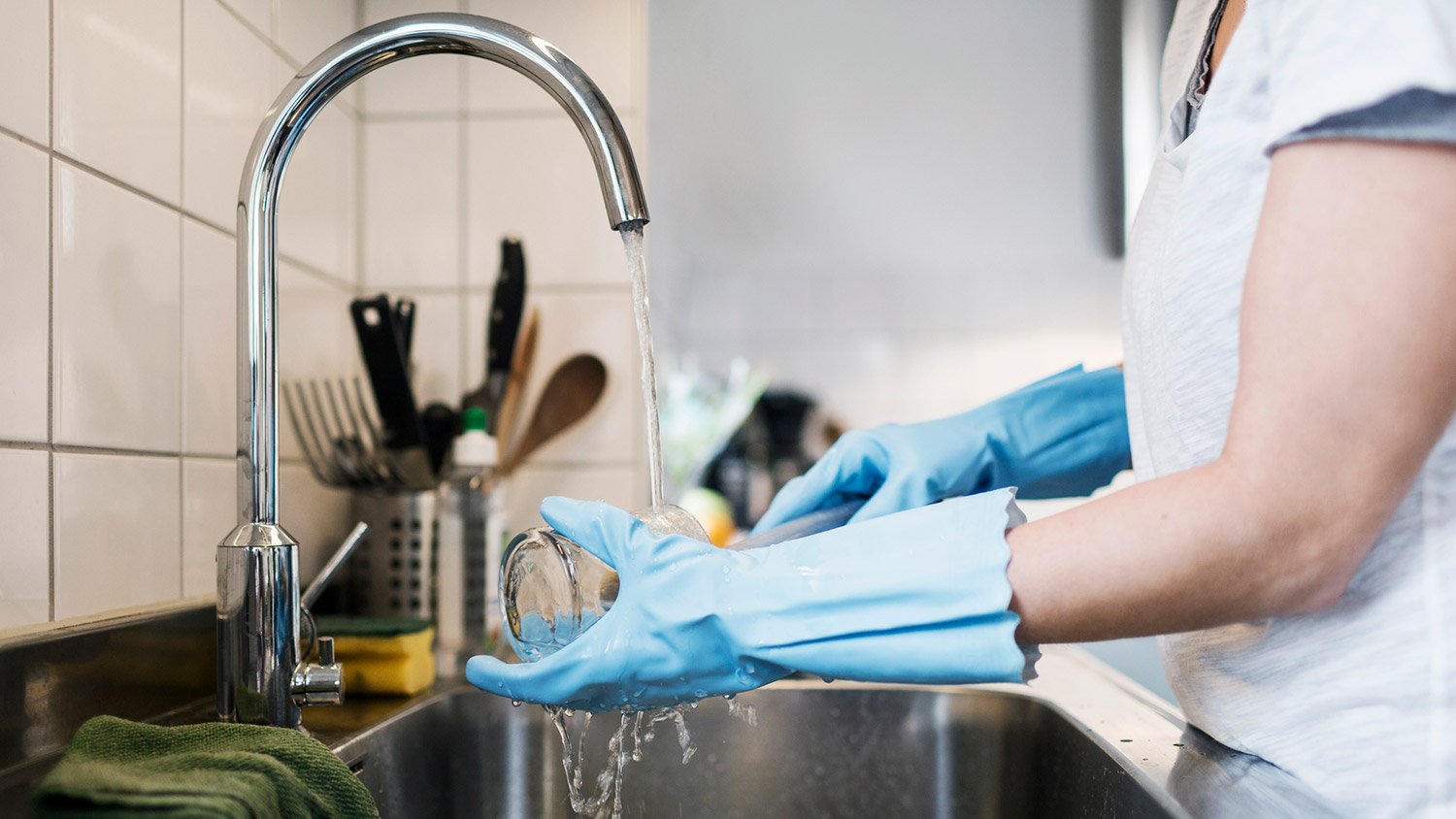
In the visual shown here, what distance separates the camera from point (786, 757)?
92 centimetres

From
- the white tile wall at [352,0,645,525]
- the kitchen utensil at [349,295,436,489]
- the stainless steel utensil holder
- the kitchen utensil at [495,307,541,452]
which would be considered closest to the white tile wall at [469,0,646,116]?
the white tile wall at [352,0,645,525]

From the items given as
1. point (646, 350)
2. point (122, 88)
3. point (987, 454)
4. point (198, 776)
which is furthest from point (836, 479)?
point (122, 88)

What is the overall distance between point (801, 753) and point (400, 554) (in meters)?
0.45

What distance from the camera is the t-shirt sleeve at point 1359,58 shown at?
1.43 ft

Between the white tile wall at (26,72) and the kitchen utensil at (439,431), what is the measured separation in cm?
48

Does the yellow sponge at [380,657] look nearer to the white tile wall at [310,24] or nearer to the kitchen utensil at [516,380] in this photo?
the kitchen utensil at [516,380]

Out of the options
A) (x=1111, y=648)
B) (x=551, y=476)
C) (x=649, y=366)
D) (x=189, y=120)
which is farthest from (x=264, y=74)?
(x=1111, y=648)

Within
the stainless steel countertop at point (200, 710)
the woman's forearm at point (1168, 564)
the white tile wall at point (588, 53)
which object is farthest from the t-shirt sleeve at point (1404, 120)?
the white tile wall at point (588, 53)

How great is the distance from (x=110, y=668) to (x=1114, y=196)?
125 centimetres

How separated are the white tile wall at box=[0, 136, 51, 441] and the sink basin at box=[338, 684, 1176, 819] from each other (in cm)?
34

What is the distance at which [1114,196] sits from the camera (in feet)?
4.75

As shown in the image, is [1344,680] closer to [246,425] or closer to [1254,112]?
[1254,112]

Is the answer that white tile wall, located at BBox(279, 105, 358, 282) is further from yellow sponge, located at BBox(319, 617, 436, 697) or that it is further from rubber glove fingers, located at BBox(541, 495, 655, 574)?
rubber glove fingers, located at BBox(541, 495, 655, 574)

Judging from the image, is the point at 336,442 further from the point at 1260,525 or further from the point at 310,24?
the point at 1260,525
